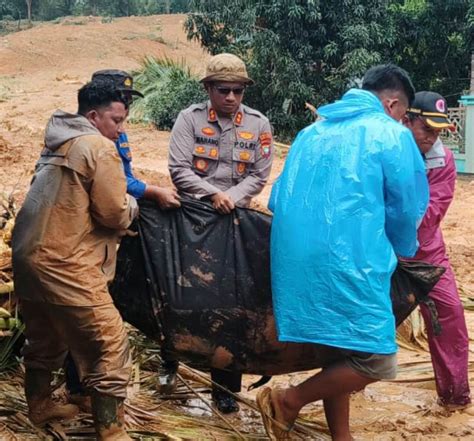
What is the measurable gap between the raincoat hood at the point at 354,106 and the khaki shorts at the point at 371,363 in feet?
3.37

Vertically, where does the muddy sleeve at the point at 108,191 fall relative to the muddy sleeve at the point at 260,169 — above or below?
above

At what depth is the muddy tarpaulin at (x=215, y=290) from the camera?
3689mm

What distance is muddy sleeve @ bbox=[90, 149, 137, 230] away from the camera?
332cm

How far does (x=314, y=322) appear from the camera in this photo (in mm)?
3312

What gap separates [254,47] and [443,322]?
12089 millimetres

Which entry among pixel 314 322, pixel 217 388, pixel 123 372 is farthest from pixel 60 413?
pixel 314 322

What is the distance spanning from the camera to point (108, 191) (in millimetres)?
3330

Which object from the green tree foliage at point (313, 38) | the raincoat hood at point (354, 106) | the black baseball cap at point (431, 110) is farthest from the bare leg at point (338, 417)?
the green tree foliage at point (313, 38)

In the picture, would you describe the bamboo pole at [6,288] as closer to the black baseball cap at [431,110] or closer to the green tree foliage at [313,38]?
the black baseball cap at [431,110]

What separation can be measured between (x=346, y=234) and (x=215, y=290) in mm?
789

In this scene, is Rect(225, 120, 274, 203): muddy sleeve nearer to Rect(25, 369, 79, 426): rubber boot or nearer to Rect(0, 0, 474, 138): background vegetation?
Rect(25, 369, 79, 426): rubber boot

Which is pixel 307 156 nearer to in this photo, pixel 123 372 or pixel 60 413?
pixel 123 372

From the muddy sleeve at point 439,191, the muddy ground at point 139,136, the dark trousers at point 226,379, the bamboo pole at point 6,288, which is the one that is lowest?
the muddy ground at point 139,136

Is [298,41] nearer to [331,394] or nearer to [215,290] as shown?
[215,290]
